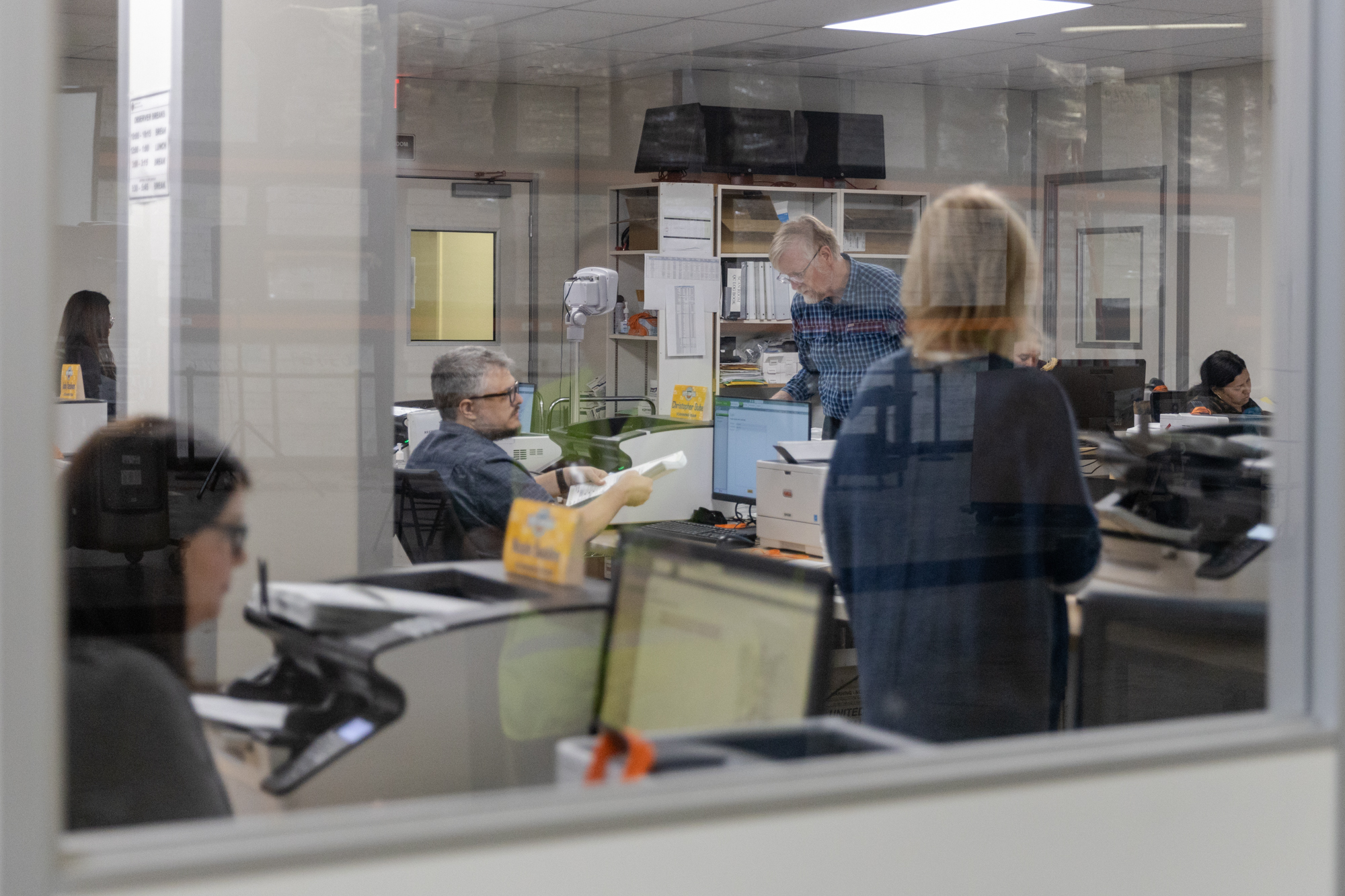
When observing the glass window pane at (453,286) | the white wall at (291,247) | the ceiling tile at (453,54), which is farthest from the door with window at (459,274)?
the ceiling tile at (453,54)

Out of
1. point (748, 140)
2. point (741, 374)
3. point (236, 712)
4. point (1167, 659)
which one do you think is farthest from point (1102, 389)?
point (236, 712)

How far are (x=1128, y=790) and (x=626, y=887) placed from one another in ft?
1.80

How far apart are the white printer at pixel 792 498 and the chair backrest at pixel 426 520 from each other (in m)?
1.08

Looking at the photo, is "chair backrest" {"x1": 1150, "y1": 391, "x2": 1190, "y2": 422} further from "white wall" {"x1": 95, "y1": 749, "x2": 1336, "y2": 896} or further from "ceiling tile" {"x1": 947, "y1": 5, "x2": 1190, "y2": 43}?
"white wall" {"x1": 95, "y1": 749, "x2": 1336, "y2": 896}

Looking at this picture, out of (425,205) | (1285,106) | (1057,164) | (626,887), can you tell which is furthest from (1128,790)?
(425,205)

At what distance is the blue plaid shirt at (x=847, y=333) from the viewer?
2242mm

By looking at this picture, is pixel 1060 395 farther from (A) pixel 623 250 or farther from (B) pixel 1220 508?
(A) pixel 623 250

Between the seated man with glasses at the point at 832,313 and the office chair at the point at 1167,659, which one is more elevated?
the seated man with glasses at the point at 832,313

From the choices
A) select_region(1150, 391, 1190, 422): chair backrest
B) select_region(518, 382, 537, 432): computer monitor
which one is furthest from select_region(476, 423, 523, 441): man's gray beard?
select_region(1150, 391, 1190, 422): chair backrest

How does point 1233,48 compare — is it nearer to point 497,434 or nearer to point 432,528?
point 497,434

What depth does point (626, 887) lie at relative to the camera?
116 centimetres

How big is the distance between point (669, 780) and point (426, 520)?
0.85 metres

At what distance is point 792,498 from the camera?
3.20 meters

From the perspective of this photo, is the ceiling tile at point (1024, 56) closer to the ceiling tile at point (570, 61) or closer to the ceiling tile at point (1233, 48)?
the ceiling tile at point (1233, 48)
